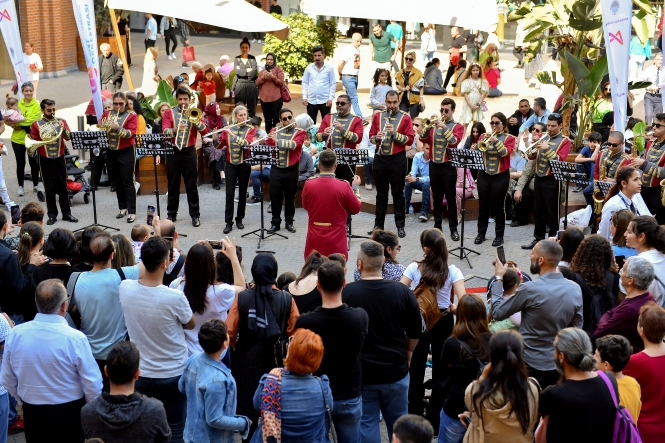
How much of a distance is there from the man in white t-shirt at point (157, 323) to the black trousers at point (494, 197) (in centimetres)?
716

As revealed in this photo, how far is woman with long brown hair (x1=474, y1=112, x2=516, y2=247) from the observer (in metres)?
12.3

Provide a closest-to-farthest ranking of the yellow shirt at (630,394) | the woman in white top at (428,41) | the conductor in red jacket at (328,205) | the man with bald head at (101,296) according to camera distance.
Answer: the yellow shirt at (630,394) < the man with bald head at (101,296) < the conductor in red jacket at (328,205) < the woman in white top at (428,41)

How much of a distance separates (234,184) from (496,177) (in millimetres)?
3826

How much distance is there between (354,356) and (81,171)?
10059 millimetres

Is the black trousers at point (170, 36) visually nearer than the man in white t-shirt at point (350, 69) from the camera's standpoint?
No

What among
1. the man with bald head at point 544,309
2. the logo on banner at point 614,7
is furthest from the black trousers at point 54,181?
the man with bald head at point 544,309

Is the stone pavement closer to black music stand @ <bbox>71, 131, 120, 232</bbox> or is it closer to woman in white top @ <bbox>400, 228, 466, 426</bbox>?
woman in white top @ <bbox>400, 228, 466, 426</bbox>

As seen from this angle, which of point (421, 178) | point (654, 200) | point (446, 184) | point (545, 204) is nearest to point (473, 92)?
point (421, 178)

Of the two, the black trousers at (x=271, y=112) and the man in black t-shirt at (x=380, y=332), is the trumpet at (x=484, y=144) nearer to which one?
the man in black t-shirt at (x=380, y=332)

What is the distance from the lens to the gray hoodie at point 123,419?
4.92 metres

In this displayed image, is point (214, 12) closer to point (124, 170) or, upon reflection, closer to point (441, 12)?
point (441, 12)

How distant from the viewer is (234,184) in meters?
13.4

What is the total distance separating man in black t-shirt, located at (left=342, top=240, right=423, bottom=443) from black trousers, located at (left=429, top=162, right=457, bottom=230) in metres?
6.71

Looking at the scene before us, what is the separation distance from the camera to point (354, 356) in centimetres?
582
